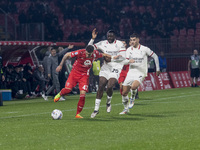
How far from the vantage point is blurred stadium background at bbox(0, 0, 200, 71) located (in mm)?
36906

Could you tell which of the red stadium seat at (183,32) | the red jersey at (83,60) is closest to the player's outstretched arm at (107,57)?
the red jersey at (83,60)

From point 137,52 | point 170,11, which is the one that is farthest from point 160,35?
point 137,52

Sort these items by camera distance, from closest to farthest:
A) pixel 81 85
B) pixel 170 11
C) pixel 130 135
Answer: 1. pixel 130 135
2. pixel 81 85
3. pixel 170 11

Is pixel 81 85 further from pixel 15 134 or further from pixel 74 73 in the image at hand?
pixel 15 134

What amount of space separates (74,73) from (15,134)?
11.7ft

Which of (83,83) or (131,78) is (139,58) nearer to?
(131,78)

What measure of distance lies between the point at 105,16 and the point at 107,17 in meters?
0.21

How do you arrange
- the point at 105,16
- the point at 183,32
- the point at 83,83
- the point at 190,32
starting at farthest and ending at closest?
the point at 105,16 < the point at 183,32 < the point at 190,32 < the point at 83,83

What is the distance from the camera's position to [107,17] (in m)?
38.6

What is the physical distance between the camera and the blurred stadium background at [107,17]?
121ft

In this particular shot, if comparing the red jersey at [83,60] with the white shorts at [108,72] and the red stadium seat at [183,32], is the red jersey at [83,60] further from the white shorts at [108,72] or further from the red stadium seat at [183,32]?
the red stadium seat at [183,32]

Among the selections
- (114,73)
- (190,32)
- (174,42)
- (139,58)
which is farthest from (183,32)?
(114,73)

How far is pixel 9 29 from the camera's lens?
34.8m

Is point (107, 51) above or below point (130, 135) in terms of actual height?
above
